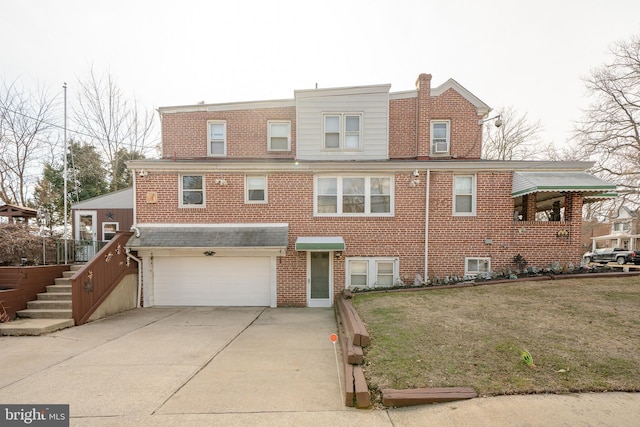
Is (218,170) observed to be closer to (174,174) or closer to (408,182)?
(174,174)

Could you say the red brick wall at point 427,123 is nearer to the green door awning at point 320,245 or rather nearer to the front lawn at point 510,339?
the green door awning at point 320,245

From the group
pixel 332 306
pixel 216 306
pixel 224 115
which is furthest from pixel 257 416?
pixel 224 115

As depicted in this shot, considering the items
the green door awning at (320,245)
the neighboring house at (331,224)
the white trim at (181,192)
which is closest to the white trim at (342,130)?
the neighboring house at (331,224)

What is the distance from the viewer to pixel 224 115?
1238cm

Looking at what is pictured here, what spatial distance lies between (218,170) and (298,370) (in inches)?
303

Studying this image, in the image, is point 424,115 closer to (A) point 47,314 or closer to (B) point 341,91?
(B) point 341,91

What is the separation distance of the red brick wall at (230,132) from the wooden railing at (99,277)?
4385 mm

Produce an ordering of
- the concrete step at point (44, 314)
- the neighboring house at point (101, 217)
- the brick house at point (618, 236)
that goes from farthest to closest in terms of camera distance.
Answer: the brick house at point (618, 236) → the neighboring house at point (101, 217) → the concrete step at point (44, 314)

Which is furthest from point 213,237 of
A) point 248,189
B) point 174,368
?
point 174,368

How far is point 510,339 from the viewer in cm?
521

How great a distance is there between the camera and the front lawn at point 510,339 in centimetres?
402

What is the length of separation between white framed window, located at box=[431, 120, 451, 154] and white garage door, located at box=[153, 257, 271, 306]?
857 cm

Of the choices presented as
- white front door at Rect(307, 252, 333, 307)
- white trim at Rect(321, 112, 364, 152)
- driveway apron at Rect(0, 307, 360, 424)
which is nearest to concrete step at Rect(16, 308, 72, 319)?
driveway apron at Rect(0, 307, 360, 424)

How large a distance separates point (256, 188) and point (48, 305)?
23.2ft
